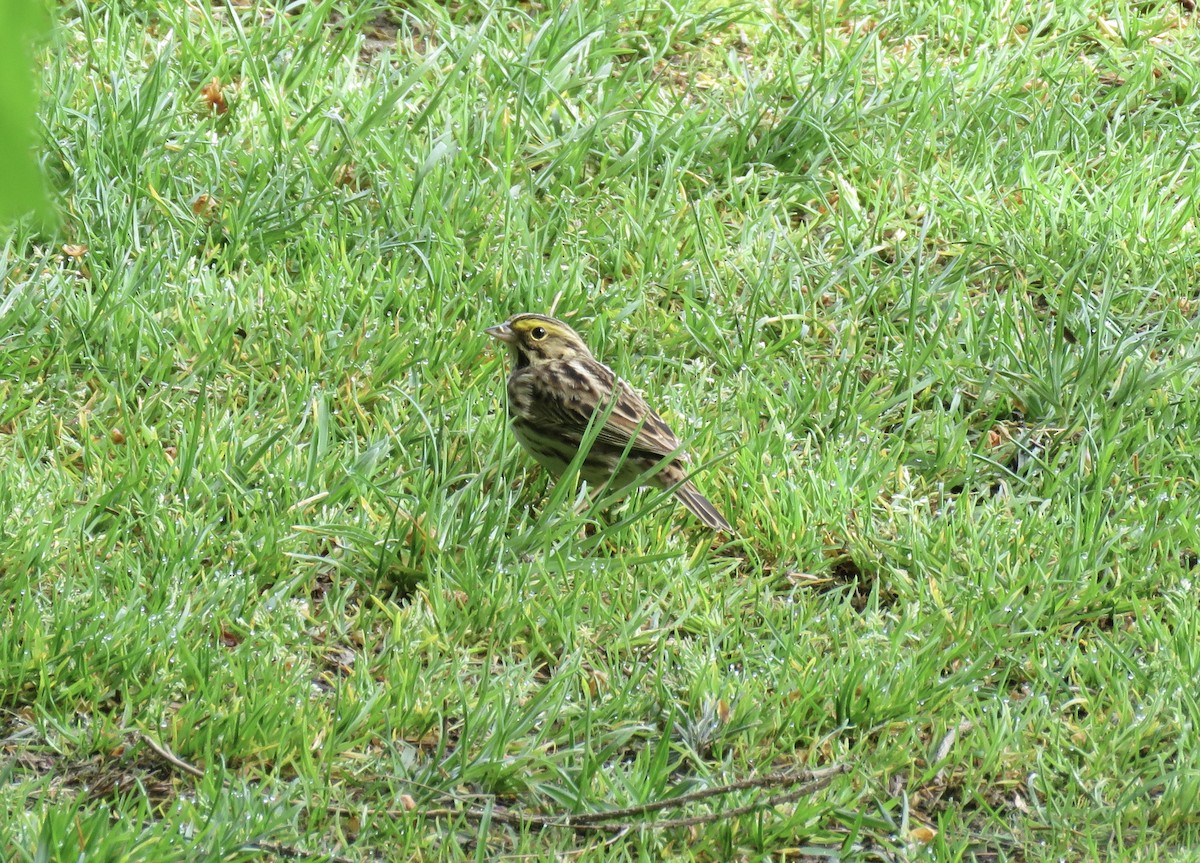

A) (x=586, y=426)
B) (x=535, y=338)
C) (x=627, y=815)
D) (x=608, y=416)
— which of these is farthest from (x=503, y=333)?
(x=627, y=815)

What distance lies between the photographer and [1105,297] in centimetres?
626

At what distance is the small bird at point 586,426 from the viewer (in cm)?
519

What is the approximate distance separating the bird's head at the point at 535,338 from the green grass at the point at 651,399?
0.81ft

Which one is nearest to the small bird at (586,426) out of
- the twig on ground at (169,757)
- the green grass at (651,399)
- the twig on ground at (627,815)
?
the green grass at (651,399)

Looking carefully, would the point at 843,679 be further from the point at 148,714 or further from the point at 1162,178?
the point at 1162,178

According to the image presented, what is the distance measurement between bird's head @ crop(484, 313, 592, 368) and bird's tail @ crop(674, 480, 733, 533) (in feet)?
2.59

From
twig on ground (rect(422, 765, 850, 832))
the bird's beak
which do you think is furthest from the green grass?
the bird's beak

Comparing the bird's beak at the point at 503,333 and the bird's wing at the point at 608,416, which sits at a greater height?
the bird's beak at the point at 503,333

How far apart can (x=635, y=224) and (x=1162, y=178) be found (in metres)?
2.72

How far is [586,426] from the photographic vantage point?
17.2 feet

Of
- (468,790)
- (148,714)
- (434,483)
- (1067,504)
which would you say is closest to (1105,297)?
(1067,504)

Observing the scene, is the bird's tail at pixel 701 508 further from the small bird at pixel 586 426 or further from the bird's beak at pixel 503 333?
the bird's beak at pixel 503 333

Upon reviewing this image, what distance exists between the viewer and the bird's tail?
5.07 meters

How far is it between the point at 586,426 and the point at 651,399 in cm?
65
